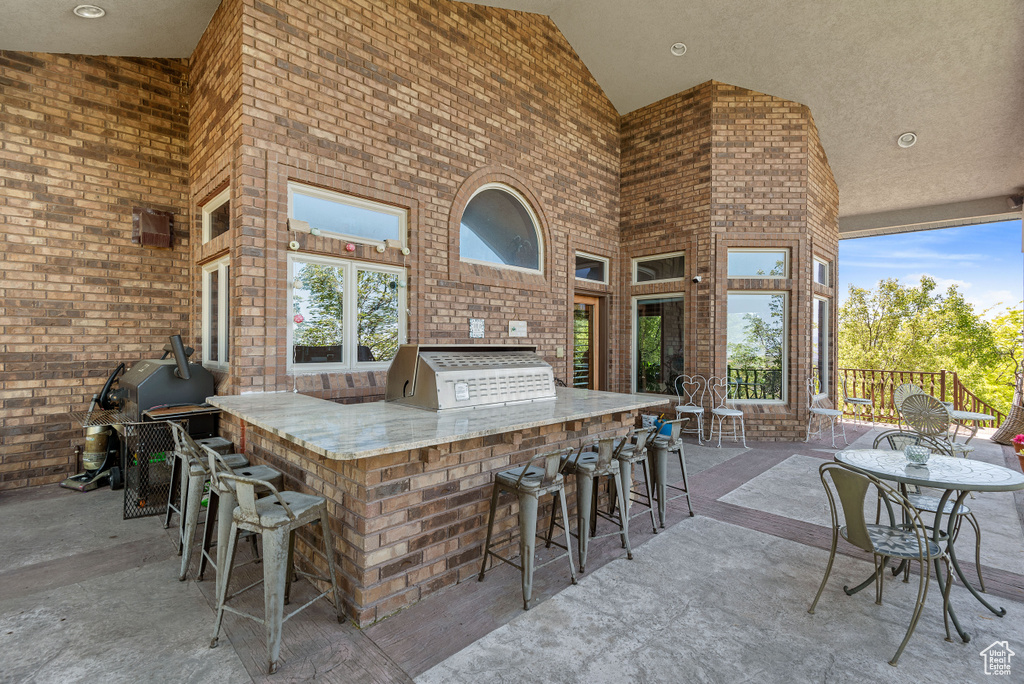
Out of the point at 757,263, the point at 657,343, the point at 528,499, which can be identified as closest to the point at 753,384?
the point at 657,343

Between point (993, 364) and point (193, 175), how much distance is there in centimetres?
2144

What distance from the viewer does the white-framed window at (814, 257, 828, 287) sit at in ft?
24.0

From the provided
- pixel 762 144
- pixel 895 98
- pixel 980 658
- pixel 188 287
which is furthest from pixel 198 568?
pixel 895 98

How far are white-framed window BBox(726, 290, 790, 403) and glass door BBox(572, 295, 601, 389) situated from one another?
2.01 meters

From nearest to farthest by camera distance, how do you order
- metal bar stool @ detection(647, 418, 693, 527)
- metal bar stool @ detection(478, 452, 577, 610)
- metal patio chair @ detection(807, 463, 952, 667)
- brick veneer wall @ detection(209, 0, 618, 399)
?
metal patio chair @ detection(807, 463, 952, 667) < metal bar stool @ detection(478, 452, 577, 610) < metal bar stool @ detection(647, 418, 693, 527) < brick veneer wall @ detection(209, 0, 618, 399)

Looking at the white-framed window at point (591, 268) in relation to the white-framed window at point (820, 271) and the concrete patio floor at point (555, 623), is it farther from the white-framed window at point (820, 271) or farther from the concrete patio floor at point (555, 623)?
the concrete patio floor at point (555, 623)

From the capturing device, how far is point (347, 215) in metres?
4.32

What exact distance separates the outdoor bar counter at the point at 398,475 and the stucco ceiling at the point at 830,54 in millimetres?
3947

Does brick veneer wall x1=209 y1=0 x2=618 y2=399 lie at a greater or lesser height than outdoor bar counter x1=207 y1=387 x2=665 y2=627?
greater

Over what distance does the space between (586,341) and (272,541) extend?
5.88 meters

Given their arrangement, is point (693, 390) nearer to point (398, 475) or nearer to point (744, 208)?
point (744, 208)

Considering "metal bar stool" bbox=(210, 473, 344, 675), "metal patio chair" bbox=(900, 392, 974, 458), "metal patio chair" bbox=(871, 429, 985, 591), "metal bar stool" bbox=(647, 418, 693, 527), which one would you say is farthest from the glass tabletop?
"metal bar stool" bbox=(210, 473, 344, 675)

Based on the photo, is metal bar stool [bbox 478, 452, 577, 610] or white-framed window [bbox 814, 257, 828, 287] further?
white-framed window [bbox 814, 257, 828, 287]

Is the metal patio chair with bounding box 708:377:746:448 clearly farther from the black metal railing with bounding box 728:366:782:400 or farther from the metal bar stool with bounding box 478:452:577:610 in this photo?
the metal bar stool with bounding box 478:452:577:610
